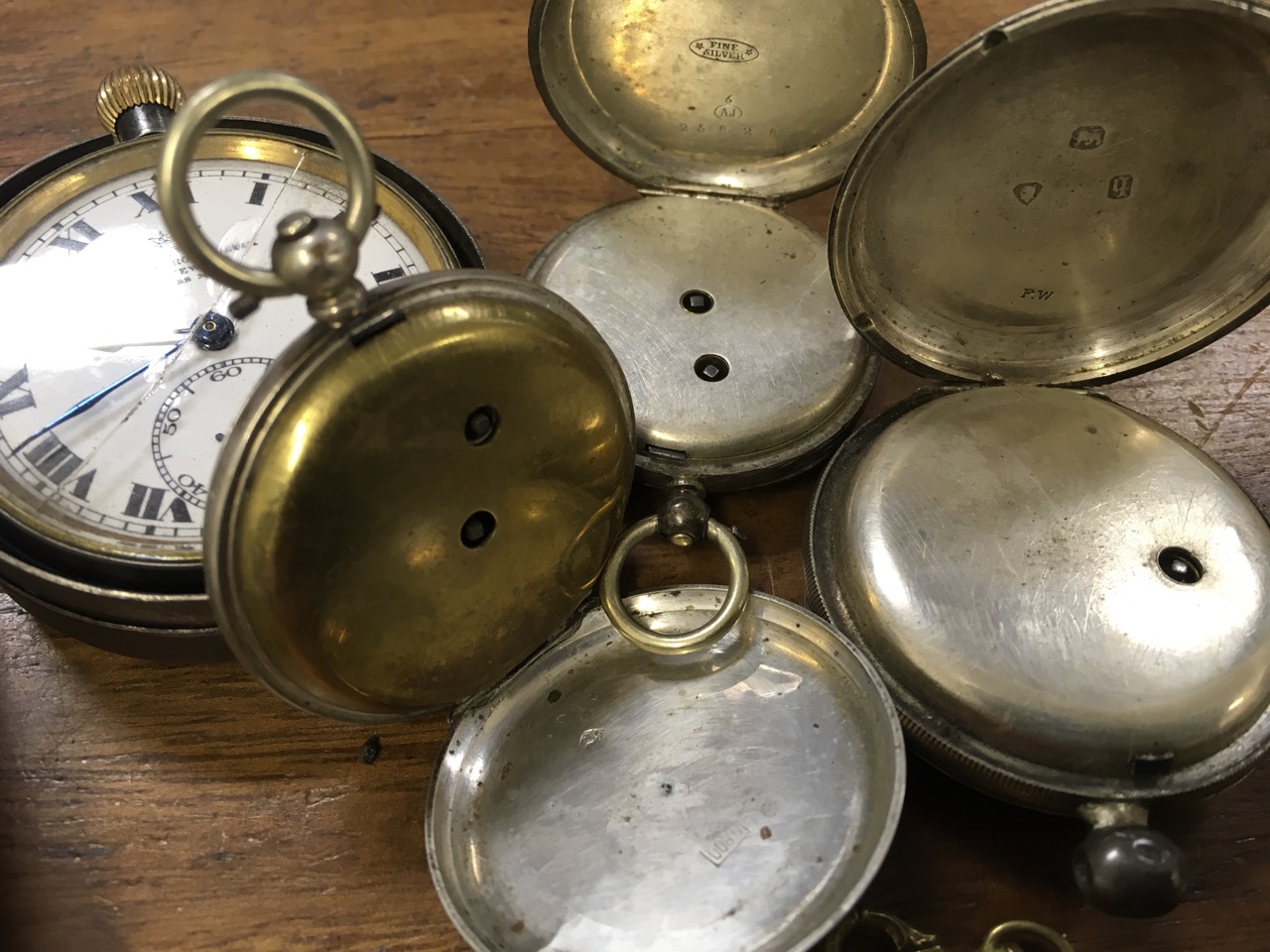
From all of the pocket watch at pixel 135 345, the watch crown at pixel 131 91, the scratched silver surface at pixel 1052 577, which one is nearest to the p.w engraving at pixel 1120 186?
the scratched silver surface at pixel 1052 577

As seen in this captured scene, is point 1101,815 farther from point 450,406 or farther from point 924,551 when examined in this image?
point 450,406

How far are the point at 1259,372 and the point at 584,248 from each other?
0.72 meters

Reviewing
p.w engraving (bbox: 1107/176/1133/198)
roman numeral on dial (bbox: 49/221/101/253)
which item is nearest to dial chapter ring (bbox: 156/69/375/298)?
roman numeral on dial (bbox: 49/221/101/253)

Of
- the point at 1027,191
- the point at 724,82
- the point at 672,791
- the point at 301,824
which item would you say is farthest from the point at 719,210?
the point at 301,824

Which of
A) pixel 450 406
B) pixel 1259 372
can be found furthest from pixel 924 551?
pixel 1259 372

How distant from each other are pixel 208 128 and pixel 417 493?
230mm

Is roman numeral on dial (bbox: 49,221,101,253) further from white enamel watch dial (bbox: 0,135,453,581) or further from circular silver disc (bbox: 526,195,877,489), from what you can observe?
circular silver disc (bbox: 526,195,877,489)

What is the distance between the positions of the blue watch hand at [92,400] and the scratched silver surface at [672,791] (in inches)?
16.1

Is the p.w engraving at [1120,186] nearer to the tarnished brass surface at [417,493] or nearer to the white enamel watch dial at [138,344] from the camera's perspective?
Answer: the tarnished brass surface at [417,493]

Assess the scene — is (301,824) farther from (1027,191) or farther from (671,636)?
(1027,191)

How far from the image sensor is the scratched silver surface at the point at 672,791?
704 mm

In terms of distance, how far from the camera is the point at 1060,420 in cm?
89

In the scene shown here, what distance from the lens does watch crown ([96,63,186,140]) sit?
979 mm

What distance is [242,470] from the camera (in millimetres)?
554
